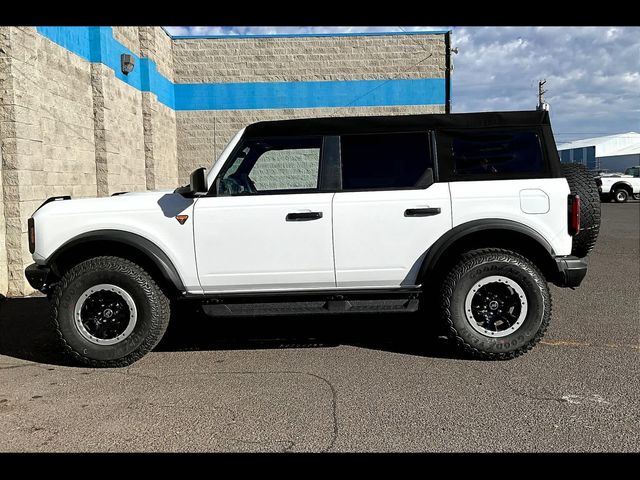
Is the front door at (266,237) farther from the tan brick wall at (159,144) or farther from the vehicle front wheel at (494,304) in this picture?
the tan brick wall at (159,144)

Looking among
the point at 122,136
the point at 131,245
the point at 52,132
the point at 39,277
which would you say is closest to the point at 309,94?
the point at 122,136

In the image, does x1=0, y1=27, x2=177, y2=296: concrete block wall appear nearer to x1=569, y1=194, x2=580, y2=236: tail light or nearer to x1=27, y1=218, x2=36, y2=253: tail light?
x1=27, y1=218, x2=36, y2=253: tail light

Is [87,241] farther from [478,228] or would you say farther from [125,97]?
[125,97]

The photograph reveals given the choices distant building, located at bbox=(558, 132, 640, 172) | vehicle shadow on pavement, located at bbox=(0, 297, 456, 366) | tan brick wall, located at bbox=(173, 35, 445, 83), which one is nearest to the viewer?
vehicle shadow on pavement, located at bbox=(0, 297, 456, 366)

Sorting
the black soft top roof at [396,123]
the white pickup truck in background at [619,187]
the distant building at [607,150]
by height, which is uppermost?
the distant building at [607,150]

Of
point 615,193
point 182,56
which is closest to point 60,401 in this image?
point 182,56

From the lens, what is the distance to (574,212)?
4.43 m

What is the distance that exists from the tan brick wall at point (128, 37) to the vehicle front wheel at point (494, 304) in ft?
31.6

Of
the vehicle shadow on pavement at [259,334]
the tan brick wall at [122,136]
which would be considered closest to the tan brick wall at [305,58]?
the tan brick wall at [122,136]

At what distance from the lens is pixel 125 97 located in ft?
38.8

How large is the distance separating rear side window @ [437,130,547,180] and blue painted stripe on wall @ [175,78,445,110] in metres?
13.4

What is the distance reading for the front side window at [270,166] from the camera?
182 inches

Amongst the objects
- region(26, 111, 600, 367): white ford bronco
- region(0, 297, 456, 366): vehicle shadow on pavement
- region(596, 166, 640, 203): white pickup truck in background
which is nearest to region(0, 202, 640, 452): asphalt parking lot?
region(0, 297, 456, 366): vehicle shadow on pavement

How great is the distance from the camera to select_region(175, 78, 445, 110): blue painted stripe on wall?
681 inches
